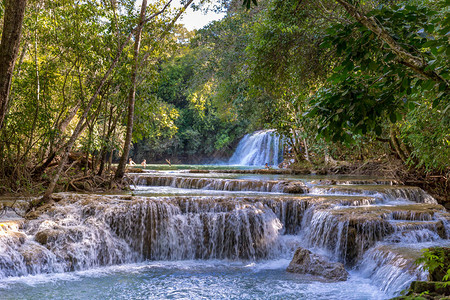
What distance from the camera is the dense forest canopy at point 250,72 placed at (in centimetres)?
332

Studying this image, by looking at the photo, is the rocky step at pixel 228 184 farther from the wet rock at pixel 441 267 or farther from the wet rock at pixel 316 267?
the wet rock at pixel 441 267

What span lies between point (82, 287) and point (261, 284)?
10.4 ft

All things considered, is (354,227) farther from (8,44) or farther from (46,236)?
(8,44)

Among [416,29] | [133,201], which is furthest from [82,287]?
[416,29]

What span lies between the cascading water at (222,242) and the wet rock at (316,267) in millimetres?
286

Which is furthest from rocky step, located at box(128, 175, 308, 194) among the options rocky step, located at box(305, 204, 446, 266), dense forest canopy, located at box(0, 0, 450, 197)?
rocky step, located at box(305, 204, 446, 266)

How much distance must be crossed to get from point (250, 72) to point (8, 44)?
8481 millimetres

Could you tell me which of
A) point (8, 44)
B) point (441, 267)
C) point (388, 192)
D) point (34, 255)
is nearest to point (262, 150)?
point (388, 192)

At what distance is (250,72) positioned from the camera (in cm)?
1164

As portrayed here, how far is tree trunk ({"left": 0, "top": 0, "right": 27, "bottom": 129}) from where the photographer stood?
3.79 m

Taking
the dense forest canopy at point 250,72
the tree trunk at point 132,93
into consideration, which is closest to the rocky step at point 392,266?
the dense forest canopy at point 250,72

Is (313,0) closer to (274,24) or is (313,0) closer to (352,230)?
(274,24)

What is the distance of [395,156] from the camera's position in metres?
15.9

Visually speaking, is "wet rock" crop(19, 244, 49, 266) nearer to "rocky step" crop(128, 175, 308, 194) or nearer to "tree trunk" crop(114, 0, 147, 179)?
"tree trunk" crop(114, 0, 147, 179)
